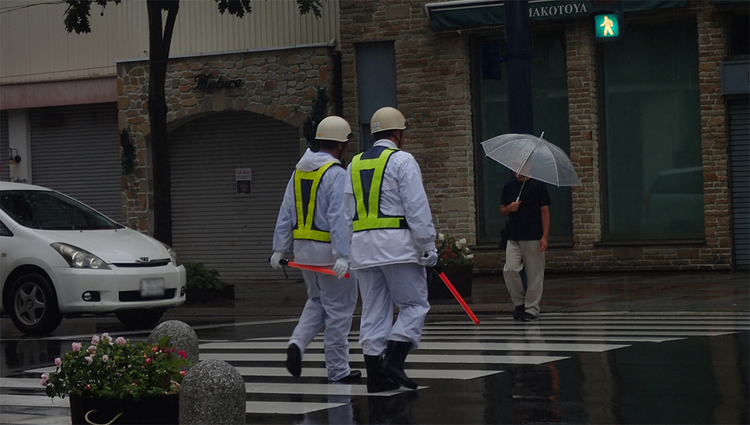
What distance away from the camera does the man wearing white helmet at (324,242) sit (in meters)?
8.19

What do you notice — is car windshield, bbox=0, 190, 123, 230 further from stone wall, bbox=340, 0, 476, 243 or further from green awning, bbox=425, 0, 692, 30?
green awning, bbox=425, 0, 692, 30

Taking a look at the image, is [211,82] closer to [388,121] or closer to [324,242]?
[324,242]

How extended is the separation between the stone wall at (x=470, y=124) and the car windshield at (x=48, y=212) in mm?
7802

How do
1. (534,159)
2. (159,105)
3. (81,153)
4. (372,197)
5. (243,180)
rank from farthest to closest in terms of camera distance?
(81,153) < (243,180) < (159,105) < (534,159) < (372,197)

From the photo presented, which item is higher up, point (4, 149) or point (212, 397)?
point (4, 149)

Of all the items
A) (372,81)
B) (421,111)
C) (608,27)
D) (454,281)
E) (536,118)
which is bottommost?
(454,281)

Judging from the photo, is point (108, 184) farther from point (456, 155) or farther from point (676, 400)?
point (676, 400)

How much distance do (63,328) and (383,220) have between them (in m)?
8.37

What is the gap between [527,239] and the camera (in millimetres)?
12562

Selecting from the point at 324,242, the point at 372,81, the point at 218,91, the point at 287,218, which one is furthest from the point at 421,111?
→ the point at 324,242

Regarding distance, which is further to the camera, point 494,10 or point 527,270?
point 494,10

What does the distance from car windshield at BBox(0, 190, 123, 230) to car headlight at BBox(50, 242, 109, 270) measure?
0.77 m

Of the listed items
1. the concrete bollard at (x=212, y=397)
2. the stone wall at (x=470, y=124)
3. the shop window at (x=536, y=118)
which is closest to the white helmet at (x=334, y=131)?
the concrete bollard at (x=212, y=397)

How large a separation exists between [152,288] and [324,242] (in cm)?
538
